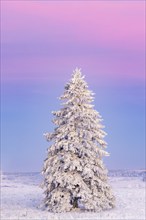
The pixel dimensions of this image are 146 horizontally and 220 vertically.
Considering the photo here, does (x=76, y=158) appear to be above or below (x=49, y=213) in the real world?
above

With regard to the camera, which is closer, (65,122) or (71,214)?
(71,214)

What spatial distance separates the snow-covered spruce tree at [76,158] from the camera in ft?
108

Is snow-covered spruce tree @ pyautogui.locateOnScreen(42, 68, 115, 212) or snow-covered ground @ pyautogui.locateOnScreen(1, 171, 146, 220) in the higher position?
snow-covered spruce tree @ pyautogui.locateOnScreen(42, 68, 115, 212)

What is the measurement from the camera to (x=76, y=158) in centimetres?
3341

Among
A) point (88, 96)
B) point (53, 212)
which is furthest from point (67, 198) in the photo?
point (88, 96)

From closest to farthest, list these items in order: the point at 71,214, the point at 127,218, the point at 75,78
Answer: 1. the point at 127,218
2. the point at 71,214
3. the point at 75,78

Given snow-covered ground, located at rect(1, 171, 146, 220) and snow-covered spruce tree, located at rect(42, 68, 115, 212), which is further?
snow-covered spruce tree, located at rect(42, 68, 115, 212)

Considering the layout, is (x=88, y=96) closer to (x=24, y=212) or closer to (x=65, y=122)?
(x=65, y=122)

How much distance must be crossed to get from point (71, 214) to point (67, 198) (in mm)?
1490

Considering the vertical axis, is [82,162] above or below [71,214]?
above

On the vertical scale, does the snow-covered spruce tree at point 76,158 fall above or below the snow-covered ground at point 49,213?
above

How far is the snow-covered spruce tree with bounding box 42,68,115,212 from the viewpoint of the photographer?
3288 centimetres

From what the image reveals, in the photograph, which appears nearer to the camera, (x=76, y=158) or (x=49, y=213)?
(x=49, y=213)

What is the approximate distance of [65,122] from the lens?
34031 mm
